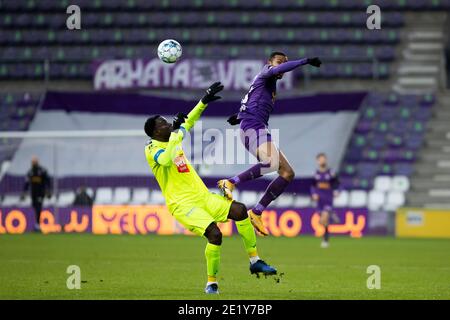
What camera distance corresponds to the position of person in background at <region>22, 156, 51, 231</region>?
27031mm

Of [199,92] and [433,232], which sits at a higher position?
[199,92]

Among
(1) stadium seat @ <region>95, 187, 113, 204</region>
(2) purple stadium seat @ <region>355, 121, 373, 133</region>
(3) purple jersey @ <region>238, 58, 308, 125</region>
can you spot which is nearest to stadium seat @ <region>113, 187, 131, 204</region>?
(1) stadium seat @ <region>95, 187, 113, 204</region>

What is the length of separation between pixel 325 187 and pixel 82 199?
696 centimetres

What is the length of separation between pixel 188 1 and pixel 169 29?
113cm

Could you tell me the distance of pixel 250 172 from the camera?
13812mm

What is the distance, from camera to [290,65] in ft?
40.9

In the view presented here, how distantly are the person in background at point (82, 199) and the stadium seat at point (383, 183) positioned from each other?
7.59 m

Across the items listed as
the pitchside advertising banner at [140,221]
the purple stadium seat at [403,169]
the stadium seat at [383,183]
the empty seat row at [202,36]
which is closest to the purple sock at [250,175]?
the pitchside advertising banner at [140,221]

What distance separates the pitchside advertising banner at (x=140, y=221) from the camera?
90.0 feet

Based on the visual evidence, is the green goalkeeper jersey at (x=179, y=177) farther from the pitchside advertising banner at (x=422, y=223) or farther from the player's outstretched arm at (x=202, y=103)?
the pitchside advertising banner at (x=422, y=223)

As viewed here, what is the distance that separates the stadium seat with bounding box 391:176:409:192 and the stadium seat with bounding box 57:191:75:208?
8.50 meters

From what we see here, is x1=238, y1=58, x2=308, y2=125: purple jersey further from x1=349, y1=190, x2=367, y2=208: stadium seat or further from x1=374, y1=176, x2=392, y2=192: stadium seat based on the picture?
x1=374, y1=176, x2=392, y2=192: stadium seat

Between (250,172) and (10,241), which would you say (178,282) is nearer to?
(250,172)
